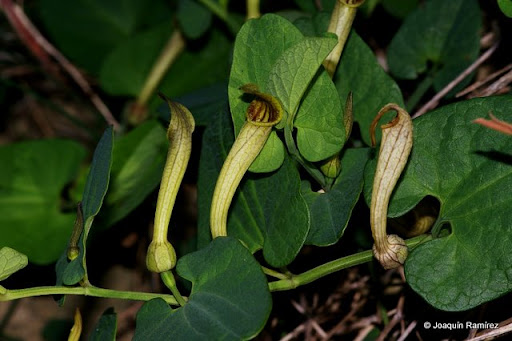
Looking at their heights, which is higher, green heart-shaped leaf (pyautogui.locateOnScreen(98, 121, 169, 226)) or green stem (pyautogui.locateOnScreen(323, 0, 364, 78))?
green stem (pyautogui.locateOnScreen(323, 0, 364, 78))

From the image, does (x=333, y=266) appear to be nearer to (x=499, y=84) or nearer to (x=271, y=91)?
(x=271, y=91)

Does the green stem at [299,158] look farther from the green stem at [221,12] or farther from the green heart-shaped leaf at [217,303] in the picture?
the green stem at [221,12]

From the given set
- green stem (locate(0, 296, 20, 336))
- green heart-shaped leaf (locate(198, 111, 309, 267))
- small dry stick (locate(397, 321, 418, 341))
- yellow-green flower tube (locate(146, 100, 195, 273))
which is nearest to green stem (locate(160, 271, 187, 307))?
yellow-green flower tube (locate(146, 100, 195, 273))

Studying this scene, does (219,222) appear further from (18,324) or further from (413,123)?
(18,324)

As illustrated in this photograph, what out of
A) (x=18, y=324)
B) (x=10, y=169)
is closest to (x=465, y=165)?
(x=10, y=169)

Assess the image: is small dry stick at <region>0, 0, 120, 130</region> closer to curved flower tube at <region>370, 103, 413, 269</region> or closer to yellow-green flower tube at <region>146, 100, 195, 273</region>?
yellow-green flower tube at <region>146, 100, 195, 273</region>

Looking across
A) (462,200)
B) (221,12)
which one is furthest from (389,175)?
(221,12)
